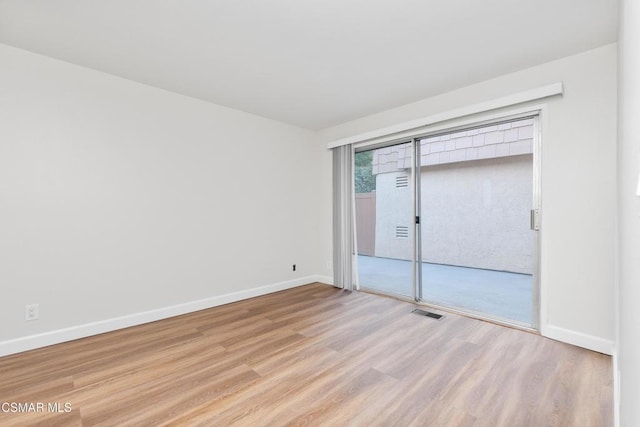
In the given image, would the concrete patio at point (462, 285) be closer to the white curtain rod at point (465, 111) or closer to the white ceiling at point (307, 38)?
the white curtain rod at point (465, 111)

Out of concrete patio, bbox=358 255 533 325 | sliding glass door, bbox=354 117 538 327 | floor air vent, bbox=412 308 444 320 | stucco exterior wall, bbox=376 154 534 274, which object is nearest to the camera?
floor air vent, bbox=412 308 444 320

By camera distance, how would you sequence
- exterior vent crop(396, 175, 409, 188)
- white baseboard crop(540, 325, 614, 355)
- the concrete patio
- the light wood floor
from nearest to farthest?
the light wood floor, white baseboard crop(540, 325, 614, 355), the concrete patio, exterior vent crop(396, 175, 409, 188)

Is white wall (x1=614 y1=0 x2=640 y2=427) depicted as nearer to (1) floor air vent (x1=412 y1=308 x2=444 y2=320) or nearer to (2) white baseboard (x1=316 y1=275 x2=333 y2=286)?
(1) floor air vent (x1=412 y1=308 x2=444 y2=320)

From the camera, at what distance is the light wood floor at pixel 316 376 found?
1.64 meters

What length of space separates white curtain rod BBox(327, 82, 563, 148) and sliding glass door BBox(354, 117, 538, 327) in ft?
0.77

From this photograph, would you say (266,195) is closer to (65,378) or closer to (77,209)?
(77,209)

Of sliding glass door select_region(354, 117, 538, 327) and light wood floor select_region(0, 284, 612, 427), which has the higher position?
sliding glass door select_region(354, 117, 538, 327)

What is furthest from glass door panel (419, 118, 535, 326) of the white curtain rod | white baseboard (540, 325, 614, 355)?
white baseboard (540, 325, 614, 355)

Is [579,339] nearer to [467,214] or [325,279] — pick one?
[467,214]

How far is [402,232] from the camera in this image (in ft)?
13.0

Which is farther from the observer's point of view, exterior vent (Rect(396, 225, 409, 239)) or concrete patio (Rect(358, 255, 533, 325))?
exterior vent (Rect(396, 225, 409, 239))

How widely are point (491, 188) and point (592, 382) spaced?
2436 millimetres

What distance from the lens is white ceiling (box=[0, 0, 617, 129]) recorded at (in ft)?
6.28

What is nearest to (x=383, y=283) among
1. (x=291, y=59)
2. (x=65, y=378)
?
(x=291, y=59)
